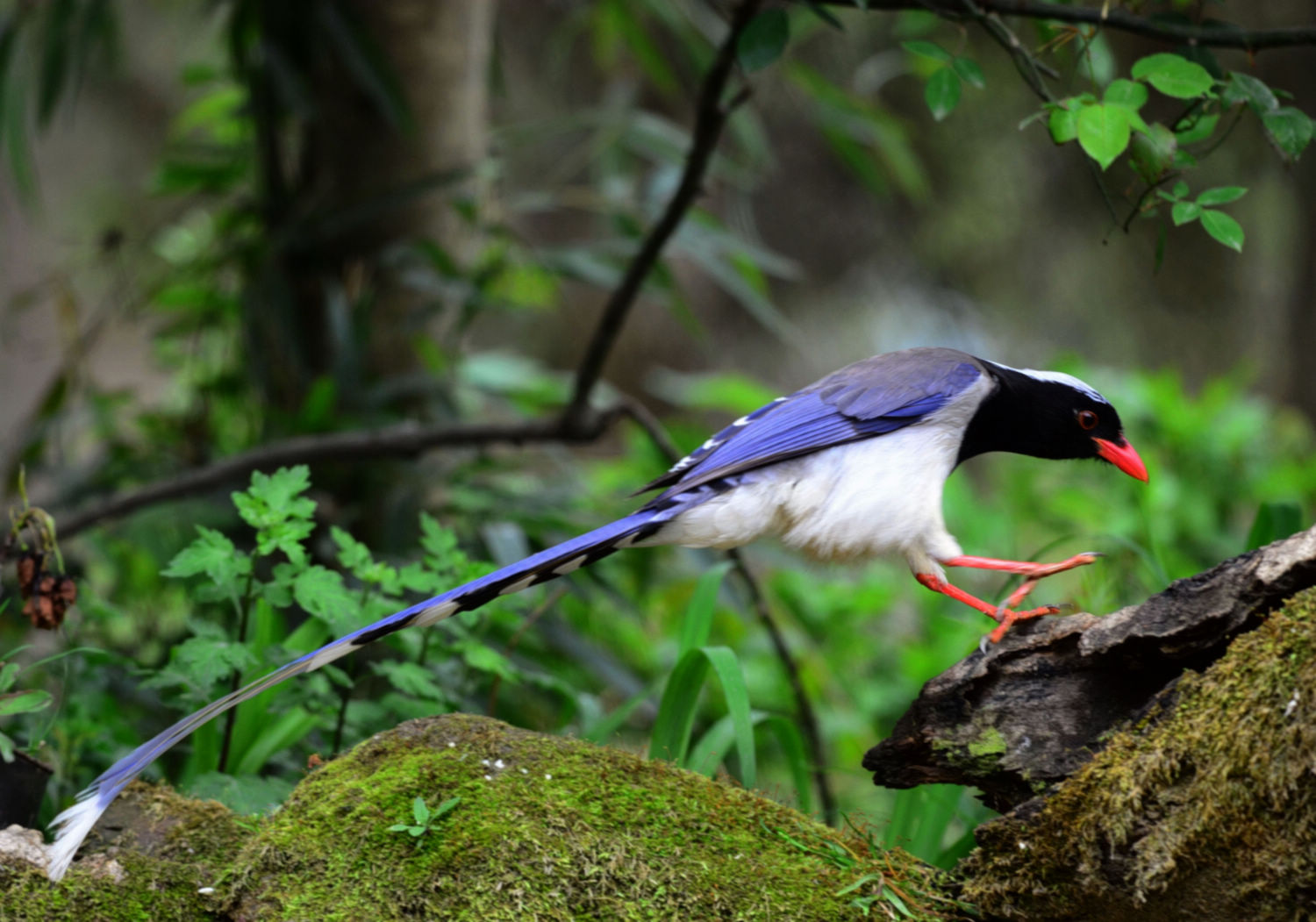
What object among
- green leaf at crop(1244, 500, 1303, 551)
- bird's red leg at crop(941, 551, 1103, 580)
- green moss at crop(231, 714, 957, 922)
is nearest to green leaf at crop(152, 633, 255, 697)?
green moss at crop(231, 714, 957, 922)

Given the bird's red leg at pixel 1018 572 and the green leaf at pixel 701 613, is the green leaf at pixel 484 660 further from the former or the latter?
the bird's red leg at pixel 1018 572

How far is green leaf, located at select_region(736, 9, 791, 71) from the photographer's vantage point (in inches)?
99.7

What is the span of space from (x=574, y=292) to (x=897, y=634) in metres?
5.32

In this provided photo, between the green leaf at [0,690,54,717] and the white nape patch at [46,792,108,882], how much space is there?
19 centimetres

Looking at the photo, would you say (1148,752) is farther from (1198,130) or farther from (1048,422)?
(1198,130)

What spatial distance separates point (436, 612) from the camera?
7.09ft

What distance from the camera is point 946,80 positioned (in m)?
2.38

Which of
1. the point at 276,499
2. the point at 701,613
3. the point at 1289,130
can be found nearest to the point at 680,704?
the point at 701,613

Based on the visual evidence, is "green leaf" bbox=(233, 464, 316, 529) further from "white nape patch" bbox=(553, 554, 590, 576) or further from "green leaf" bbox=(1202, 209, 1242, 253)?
"green leaf" bbox=(1202, 209, 1242, 253)

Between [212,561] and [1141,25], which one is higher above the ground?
[1141,25]

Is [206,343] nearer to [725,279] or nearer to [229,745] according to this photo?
[725,279]

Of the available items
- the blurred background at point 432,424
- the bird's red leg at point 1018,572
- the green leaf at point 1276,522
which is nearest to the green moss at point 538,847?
the blurred background at point 432,424

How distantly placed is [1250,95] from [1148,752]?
1251mm

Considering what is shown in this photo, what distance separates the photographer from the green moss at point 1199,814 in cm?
164
